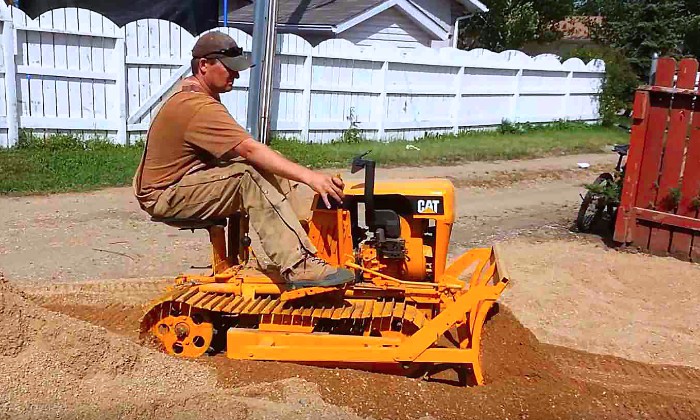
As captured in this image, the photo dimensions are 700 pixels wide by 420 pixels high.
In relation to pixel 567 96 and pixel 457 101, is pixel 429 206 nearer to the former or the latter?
pixel 457 101

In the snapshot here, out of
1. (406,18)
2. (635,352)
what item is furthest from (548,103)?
(635,352)

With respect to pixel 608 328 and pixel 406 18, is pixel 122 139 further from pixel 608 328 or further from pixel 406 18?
pixel 406 18

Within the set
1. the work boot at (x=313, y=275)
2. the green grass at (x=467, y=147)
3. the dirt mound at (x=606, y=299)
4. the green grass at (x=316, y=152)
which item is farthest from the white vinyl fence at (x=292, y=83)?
the work boot at (x=313, y=275)

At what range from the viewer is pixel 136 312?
18.5ft

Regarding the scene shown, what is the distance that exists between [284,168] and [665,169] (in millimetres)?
5323

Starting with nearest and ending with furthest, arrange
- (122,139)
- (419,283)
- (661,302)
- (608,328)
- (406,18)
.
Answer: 1. (419,283)
2. (608,328)
3. (661,302)
4. (122,139)
5. (406,18)

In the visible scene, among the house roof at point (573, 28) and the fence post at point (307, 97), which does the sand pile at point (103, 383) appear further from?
the house roof at point (573, 28)

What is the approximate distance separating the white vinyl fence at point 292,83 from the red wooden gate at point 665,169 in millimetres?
7517

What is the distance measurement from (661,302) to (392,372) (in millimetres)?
3228

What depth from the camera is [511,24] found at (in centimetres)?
3028

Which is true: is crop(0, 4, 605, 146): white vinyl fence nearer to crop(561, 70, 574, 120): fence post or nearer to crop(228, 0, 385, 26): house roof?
crop(561, 70, 574, 120): fence post

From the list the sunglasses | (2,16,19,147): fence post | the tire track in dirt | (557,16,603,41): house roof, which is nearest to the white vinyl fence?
(2,16,19,147): fence post

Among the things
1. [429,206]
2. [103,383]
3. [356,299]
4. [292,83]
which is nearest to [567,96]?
[292,83]

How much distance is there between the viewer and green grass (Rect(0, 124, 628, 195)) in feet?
33.6
